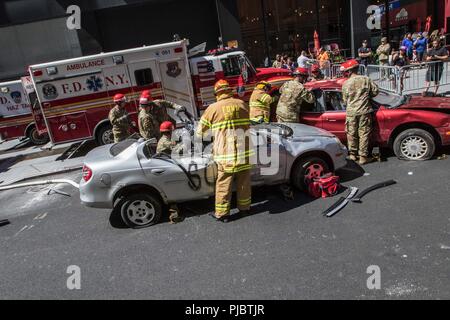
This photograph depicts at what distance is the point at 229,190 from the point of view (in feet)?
17.5

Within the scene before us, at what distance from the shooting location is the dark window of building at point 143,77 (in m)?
10.6

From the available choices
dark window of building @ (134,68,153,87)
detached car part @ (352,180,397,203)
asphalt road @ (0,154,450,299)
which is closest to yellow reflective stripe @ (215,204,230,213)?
asphalt road @ (0,154,450,299)

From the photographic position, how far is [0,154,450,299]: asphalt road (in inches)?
153

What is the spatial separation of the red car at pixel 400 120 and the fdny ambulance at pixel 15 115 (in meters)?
10.1

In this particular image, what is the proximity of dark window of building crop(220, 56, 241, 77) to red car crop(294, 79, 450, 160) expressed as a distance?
414 cm

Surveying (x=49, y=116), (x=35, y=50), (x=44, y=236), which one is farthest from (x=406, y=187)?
(x=35, y=50)

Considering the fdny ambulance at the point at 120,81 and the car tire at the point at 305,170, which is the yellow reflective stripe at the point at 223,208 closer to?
the car tire at the point at 305,170

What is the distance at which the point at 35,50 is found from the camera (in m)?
18.9

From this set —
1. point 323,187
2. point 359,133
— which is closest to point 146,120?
point 323,187

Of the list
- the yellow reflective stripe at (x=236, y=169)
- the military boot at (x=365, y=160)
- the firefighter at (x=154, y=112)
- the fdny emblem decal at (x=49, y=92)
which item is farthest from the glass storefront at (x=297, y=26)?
the yellow reflective stripe at (x=236, y=169)

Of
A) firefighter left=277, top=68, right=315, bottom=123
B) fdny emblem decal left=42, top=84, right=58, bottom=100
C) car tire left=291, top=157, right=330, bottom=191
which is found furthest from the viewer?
fdny emblem decal left=42, top=84, right=58, bottom=100

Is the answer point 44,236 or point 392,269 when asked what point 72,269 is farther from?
point 392,269

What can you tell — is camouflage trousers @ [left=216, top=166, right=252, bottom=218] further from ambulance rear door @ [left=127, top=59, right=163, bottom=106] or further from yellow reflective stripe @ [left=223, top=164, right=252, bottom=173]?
ambulance rear door @ [left=127, top=59, right=163, bottom=106]
